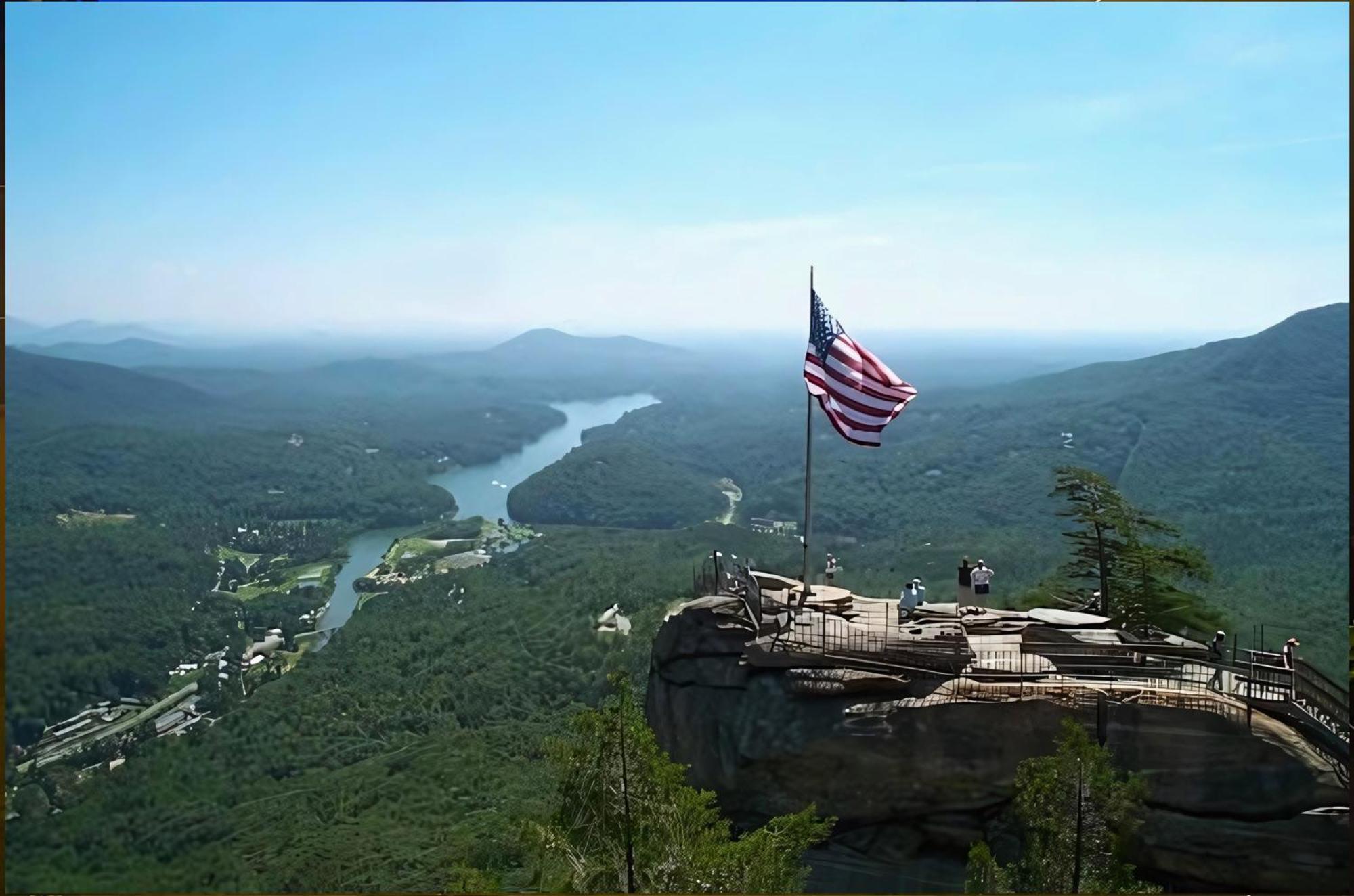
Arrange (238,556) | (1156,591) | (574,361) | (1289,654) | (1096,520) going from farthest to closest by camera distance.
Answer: (574,361) < (238,556) < (1096,520) < (1156,591) < (1289,654)

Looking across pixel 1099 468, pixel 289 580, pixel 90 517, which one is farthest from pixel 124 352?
pixel 1099 468

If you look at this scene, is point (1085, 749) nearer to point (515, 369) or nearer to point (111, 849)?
point (111, 849)

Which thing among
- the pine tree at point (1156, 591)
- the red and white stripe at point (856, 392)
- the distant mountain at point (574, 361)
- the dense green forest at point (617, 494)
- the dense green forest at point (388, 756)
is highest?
the distant mountain at point (574, 361)

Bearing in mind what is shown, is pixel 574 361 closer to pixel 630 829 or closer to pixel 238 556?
pixel 238 556

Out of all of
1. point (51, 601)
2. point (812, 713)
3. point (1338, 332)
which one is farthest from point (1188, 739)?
point (1338, 332)

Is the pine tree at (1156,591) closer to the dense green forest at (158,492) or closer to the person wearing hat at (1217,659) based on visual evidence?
the person wearing hat at (1217,659)

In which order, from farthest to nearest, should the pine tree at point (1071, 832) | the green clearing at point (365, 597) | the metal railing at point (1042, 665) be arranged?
the green clearing at point (365, 597), the metal railing at point (1042, 665), the pine tree at point (1071, 832)

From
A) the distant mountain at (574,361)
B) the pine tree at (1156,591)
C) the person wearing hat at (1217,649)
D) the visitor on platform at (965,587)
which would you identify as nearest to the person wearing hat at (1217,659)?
the person wearing hat at (1217,649)

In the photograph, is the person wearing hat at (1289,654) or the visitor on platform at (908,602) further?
the visitor on platform at (908,602)
